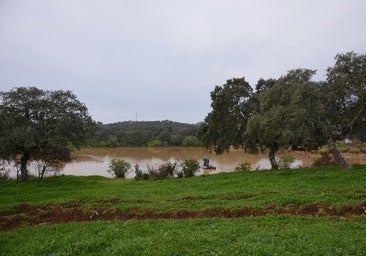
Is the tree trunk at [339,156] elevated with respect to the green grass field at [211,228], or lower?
elevated

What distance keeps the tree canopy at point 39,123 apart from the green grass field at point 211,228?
6.11m

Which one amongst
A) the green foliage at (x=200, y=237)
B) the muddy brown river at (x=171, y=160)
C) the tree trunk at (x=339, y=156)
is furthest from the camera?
the muddy brown river at (x=171, y=160)

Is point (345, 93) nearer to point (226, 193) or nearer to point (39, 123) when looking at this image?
point (226, 193)

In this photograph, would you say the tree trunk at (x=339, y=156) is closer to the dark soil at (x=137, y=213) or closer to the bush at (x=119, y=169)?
the dark soil at (x=137, y=213)

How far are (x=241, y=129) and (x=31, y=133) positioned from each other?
688 inches

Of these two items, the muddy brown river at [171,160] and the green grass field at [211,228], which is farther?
the muddy brown river at [171,160]

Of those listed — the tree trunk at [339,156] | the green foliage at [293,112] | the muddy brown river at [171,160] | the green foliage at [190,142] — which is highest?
the green foliage at [293,112]

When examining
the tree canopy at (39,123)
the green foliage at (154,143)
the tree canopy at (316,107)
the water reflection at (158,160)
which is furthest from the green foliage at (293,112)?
the green foliage at (154,143)

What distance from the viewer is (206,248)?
23.4 feet

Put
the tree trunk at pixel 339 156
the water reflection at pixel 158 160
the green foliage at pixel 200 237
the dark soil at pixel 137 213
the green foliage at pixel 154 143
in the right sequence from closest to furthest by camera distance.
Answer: the green foliage at pixel 200 237, the dark soil at pixel 137 213, the tree trunk at pixel 339 156, the water reflection at pixel 158 160, the green foliage at pixel 154 143

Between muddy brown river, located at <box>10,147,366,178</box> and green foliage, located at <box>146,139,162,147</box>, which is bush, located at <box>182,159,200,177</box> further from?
green foliage, located at <box>146,139,162,147</box>

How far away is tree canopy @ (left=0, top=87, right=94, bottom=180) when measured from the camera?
21547mm

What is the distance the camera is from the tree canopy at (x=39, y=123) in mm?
21547

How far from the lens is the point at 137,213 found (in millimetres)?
12266
